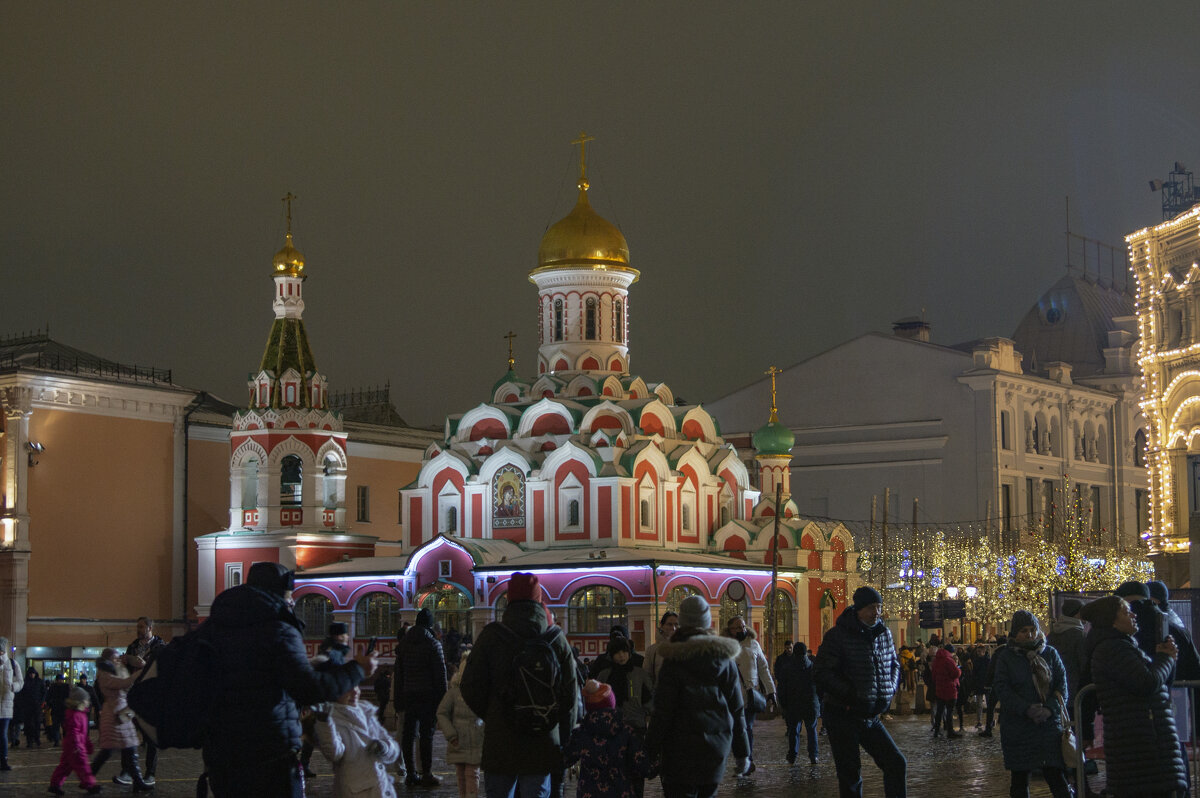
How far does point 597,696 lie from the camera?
33.5 feet

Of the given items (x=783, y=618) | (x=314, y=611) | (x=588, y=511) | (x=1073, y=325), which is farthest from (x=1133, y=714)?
(x=1073, y=325)

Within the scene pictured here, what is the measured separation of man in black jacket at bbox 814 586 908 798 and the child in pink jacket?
7.77 m

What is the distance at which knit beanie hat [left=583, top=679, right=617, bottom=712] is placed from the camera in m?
10.2

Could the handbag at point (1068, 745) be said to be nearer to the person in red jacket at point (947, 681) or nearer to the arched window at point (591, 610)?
the person in red jacket at point (947, 681)

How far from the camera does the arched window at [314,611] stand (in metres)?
45.0

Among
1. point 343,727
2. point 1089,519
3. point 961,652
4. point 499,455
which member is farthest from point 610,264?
point 343,727

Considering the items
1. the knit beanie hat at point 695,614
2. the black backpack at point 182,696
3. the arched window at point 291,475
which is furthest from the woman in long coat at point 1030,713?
the arched window at point 291,475

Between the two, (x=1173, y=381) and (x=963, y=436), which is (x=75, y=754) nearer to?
(x=1173, y=381)

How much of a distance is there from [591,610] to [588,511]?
113 inches

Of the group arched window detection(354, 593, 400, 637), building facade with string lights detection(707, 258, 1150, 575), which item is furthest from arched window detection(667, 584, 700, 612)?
building facade with string lights detection(707, 258, 1150, 575)

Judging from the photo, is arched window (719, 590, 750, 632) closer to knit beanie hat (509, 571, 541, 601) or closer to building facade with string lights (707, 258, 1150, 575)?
building facade with string lights (707, 258, 1150, 575)

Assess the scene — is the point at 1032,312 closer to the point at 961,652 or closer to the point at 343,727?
the point at 961,652

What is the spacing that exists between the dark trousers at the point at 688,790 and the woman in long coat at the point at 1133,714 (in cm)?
222

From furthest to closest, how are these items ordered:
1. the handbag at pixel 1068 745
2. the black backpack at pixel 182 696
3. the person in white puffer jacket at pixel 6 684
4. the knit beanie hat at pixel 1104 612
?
the person in white puffer jacket at pixel 6 684 → the handbag at pixel 1068 745 → the knit beanie hat at pixel 1104 612 → the black backpack at pixel 182 696
